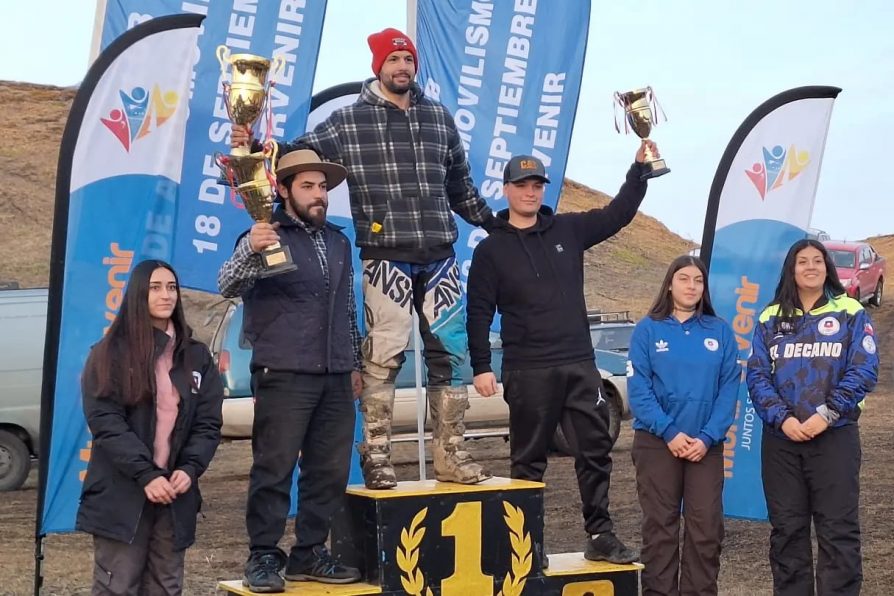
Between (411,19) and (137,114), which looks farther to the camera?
(411,19)

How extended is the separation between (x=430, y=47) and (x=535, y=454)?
4131 mm

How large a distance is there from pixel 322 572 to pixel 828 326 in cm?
276

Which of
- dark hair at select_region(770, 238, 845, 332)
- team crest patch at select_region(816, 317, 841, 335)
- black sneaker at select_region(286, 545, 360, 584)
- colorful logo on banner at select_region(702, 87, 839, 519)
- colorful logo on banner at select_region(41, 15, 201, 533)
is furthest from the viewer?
colorful logo on banner at select_region(702, 87, 839, 519)

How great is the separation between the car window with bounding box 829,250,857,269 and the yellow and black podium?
18198 mm

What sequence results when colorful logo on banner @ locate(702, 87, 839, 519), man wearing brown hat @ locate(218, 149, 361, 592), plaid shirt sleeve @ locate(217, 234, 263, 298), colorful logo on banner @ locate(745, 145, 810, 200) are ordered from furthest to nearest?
1. colorful logo on banner @ locate(745, 145, 810, 200)
2. colorful logo on banner @ locate(702, 87, 839, 519)
3. man wearing brown hat @ locate(218, 149, 361, 592)
4. plaid shirt sleeve @ locate(217, 234, 263, 298)

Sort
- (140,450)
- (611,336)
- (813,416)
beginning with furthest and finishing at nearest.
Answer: (611,336)
(813,416)
(140,450)

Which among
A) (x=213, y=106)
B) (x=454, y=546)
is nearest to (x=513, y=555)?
(x=454, y=546)

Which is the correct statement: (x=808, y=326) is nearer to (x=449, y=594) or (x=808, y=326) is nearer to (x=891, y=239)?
(x=449, y=594)

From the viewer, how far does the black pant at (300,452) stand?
5648 mm

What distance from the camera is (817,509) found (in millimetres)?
6250

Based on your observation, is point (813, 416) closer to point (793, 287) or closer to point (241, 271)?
point (793, 287)

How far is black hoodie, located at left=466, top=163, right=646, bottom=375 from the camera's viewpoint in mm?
6332

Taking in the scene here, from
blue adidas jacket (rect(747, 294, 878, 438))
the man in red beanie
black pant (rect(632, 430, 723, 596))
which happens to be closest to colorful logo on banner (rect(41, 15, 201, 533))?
the man in red beanie

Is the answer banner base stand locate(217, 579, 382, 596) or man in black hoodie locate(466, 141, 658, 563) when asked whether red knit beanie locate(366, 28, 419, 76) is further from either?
banner base stand locate(217, 579, 382, 596)
